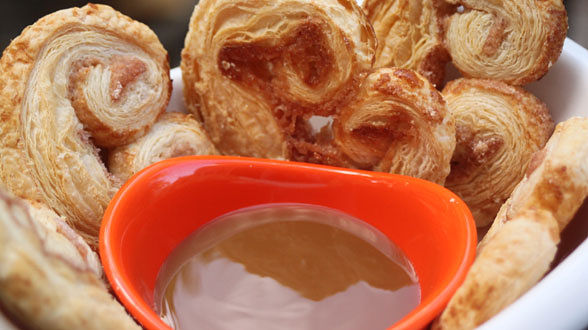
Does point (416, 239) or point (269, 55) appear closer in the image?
point (416, 239)

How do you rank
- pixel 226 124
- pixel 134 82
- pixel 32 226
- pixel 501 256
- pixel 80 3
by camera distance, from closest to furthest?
pixel 32 226 < pixel 501 256 < pixel 134 82 < pixel 226 124 < pixel 80 3

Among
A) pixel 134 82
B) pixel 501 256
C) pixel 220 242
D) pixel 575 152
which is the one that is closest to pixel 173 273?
pixel 220 242

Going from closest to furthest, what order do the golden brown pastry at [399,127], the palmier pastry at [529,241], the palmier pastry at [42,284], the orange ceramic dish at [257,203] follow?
the palmier pastry at [42,284]
the palmier pastry at [529,241]
the orange ceramic dish at [257,203]
the golden brown pastry at [399,127]

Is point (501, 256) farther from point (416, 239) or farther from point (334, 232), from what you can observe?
point (334, 232)

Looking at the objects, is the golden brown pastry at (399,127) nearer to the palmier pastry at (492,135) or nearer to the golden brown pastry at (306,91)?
the golden brown pastry at (306,91)

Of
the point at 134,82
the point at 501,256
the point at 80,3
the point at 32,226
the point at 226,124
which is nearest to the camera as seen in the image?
the point at 32,226

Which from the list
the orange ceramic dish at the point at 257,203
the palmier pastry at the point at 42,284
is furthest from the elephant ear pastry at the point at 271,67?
the palmier pastry at the point at 42,284
